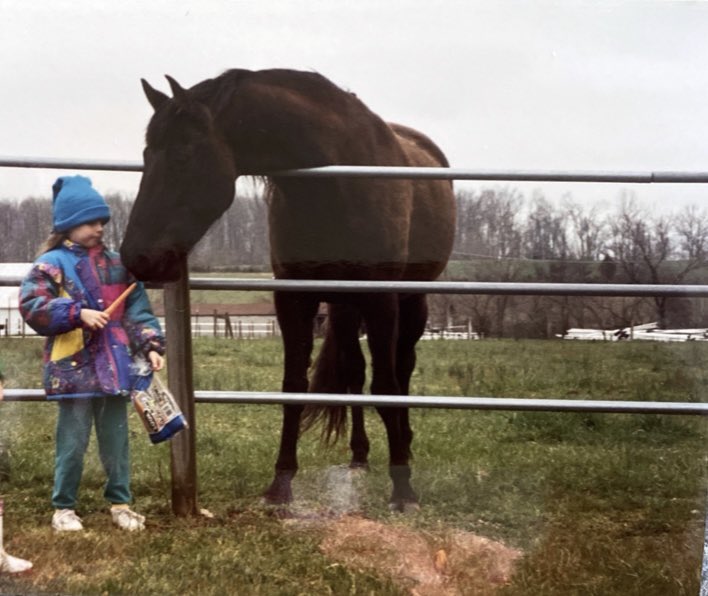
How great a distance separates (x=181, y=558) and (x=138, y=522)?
22 centimetres

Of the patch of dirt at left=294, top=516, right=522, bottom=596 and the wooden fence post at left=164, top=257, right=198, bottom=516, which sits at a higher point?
the wooden fence post at left=164, top=257, right=198, bottom=516

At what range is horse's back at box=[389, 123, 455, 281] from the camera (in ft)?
11.2

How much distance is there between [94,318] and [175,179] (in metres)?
0.60

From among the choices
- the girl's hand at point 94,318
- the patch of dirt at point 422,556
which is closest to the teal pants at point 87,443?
the girl's hand at point 94,318

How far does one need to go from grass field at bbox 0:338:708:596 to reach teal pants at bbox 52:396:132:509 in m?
0.04

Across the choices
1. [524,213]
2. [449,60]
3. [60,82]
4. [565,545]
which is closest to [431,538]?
[565,545]

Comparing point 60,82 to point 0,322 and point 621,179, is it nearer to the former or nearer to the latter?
point 0,322

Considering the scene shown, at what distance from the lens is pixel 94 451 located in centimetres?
358

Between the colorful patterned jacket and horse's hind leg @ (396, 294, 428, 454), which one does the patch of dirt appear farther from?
the colorful patterned jacket

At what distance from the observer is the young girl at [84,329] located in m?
3.47

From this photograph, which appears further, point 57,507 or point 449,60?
point 57,507

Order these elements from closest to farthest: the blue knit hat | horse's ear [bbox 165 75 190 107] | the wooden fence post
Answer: horse's ear [bbox 165 75 190 107]
the blue knit hat
the wooden fence post

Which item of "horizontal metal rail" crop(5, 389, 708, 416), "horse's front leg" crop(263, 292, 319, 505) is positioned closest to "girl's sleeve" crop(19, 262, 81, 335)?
"horizontal metal rail" crop(5, 389, 708, 416)

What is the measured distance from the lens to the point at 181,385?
3.59 m
